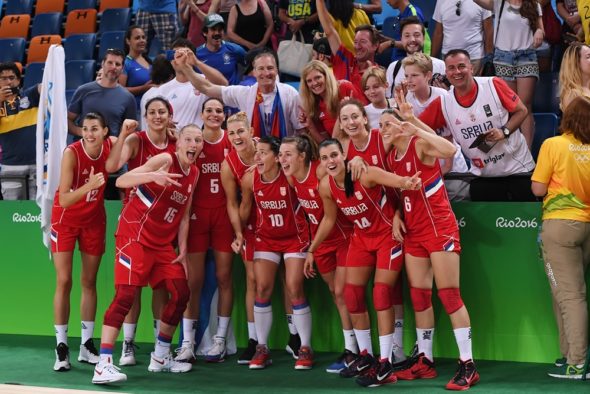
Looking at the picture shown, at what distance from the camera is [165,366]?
7.75 meters

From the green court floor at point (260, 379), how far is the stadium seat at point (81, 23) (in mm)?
6956

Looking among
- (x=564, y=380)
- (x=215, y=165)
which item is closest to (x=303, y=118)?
(x=215, y=165)

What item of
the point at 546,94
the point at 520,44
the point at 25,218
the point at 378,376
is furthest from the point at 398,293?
the point at 25,218

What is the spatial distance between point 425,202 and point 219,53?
3583 millimetres

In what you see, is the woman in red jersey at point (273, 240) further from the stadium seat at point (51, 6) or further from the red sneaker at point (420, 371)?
the stadium seat at point (51, 6)

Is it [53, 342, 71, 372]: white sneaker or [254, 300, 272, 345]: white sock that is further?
[254, 300, 272, 345]: white sock

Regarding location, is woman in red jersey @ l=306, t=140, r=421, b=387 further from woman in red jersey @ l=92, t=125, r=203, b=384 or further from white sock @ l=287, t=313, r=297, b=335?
woman in red jersey @ l=92, t=125, r=203, b=384

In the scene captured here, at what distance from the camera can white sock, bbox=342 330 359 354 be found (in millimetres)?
7641

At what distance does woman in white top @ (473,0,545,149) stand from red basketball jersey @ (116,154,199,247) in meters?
3.30

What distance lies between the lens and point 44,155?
8328 mm

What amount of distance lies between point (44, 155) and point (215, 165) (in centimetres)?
150

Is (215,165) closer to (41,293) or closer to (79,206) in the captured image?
(79,206)

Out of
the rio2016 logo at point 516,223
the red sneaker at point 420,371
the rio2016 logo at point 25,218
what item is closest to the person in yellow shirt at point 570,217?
the rio2016 logo at point 516,223

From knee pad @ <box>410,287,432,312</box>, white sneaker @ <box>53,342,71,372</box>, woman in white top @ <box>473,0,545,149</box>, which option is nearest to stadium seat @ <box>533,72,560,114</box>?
woman in white top @ <box>473,0,545,149</box>
